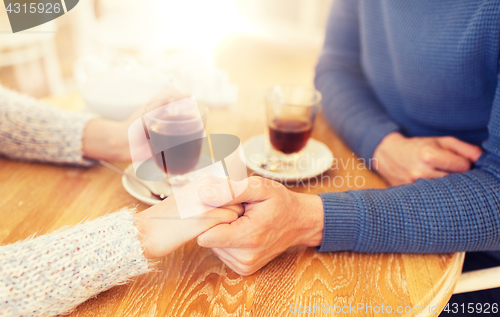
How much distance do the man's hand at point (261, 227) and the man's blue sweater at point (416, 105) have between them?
39 millimetres

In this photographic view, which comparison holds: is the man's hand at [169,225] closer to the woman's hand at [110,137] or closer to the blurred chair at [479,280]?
the woman's hand at [110,137]

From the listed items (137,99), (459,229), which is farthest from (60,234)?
(459,229)

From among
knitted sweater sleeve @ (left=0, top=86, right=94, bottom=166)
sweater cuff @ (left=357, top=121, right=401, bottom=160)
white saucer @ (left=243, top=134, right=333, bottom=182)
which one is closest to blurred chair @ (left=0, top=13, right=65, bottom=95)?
knitted sweater sleeve @ (left=0, top=86, right=94, bottom=166)

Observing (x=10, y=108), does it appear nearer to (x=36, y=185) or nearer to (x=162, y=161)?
(x=36, y=185)

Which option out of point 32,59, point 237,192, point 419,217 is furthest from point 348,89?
point 32,59

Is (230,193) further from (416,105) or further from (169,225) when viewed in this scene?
(416,105)

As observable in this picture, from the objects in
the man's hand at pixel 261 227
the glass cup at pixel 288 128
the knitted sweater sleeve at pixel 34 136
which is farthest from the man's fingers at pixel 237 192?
the knitted sweater sleeve at pixel 34 136

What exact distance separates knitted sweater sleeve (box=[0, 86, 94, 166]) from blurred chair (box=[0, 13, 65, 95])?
1957 mm

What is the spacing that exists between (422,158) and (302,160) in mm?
283

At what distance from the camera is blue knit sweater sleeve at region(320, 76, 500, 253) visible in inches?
25.0

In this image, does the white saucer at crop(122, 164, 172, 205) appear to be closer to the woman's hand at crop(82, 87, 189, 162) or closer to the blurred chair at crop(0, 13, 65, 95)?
the woman's hand at crop(82, 87, 189, 162)

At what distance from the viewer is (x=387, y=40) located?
1.01 metres

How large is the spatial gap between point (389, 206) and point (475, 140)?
42cm

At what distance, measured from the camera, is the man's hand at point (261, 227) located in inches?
22.1
